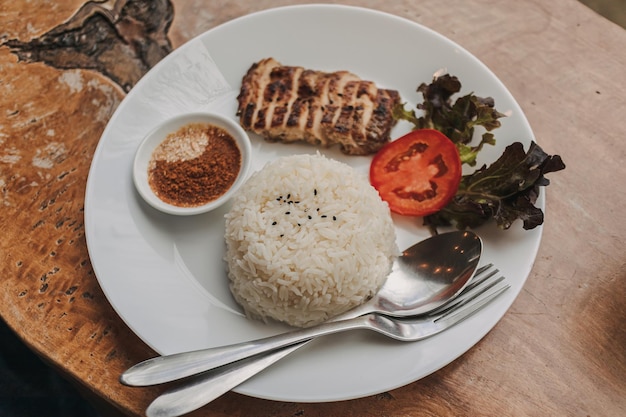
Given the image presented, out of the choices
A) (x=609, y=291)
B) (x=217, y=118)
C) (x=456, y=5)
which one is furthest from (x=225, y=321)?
(x=456, y=5)

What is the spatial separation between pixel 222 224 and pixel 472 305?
139 cm

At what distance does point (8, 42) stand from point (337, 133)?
219cm

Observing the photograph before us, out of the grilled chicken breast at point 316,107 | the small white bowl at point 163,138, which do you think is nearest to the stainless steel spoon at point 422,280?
the grilled chicken breast at point 316,107

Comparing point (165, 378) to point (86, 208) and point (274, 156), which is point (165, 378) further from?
point (274, 156)

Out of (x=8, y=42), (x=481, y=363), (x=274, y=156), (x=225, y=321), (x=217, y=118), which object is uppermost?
(x=8, y=42)

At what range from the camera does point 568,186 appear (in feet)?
9.92

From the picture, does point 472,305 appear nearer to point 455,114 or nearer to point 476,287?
point 476,287

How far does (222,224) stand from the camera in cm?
295

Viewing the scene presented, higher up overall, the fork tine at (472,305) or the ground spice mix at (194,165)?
the ground spice mix at (194,165)

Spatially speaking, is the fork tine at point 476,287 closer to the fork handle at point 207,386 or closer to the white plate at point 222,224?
the white plate at point 222,224

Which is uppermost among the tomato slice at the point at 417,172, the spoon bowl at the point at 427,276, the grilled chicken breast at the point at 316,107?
the grilled chicken breast at the point at 316,107

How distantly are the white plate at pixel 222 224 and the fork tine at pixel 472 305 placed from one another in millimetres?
37

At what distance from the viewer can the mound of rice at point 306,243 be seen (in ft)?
8.18

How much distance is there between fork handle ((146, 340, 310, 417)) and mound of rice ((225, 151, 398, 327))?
0.27 metres
